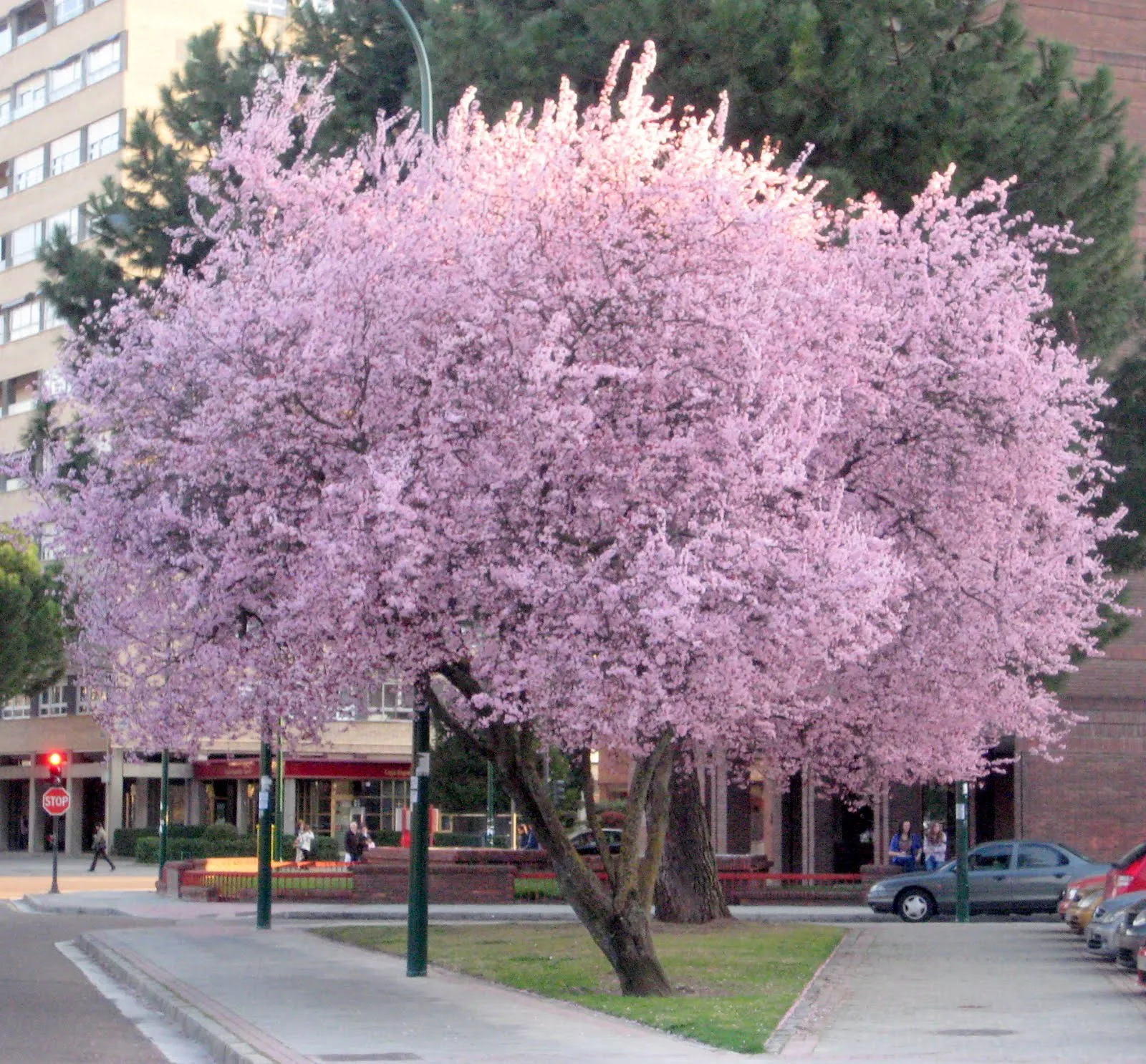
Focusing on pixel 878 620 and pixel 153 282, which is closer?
pixel 878 620

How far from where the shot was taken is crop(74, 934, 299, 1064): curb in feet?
45.6

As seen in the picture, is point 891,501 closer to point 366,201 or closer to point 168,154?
point 366,201

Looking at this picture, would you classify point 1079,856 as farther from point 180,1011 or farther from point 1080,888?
point 180,1011

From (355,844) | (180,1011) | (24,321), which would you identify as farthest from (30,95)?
(180,1011)

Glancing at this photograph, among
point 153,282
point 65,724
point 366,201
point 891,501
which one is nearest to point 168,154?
point 153,282

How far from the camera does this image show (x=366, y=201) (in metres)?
18.1

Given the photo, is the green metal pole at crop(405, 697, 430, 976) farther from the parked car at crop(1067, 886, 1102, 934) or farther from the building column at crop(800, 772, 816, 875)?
the building column at crop(800, 772, 816, 875)

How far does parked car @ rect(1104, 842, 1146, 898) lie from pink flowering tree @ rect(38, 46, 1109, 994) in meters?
5.82

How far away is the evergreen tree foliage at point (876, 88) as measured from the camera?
83.1 feet

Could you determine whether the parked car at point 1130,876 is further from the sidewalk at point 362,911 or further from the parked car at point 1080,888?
the sidewalk at point 362,911

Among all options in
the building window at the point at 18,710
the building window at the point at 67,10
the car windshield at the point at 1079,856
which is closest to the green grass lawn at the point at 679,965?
the car windshield at the point at 1079,856

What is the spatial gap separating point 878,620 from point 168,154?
18317 millimetres

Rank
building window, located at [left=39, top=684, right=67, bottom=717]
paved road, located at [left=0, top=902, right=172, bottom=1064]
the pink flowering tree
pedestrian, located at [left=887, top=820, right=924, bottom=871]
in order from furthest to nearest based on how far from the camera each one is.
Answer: building window, located at [left=39, top=684, right=67, bottom=717] < pedestrian, located at [left=887, top=820, right=924, bottom=871] < the pink flowering tree < paved road, located at [left=0, top=902, right=172, bottom=1064]

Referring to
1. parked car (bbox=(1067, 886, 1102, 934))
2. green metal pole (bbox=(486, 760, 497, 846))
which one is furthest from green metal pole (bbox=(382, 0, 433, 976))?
green metal pole (bbox=(486, 760, 497, 846))
